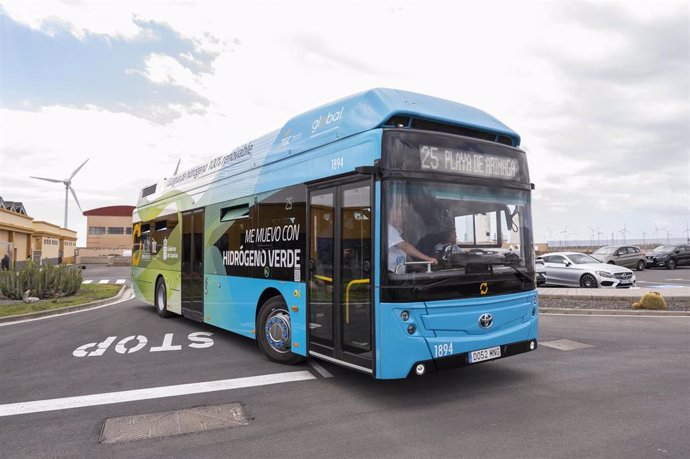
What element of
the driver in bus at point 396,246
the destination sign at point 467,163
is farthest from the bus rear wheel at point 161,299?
the destination sign at point 467,163

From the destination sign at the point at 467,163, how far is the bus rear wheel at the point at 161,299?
8265mm

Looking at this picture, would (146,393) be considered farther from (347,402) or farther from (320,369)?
(347,402)

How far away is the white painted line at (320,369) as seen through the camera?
6.50 meters

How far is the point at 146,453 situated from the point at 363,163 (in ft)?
11.2

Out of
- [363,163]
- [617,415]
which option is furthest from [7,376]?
[617,415]

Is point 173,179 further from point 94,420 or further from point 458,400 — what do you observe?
point 458,400

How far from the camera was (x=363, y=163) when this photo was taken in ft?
17.7

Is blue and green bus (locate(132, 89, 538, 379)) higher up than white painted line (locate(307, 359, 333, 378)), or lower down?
higher up

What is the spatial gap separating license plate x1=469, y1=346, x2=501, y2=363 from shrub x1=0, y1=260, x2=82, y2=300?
52.0ft

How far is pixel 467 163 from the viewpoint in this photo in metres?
5.67

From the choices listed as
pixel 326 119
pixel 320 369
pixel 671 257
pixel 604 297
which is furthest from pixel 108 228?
pixel 326 119

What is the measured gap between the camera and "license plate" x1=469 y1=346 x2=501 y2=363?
5.39 metres

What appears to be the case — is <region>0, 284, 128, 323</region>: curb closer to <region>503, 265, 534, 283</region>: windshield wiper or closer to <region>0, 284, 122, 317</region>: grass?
<region>0, 284, 122, 317</region>: grass

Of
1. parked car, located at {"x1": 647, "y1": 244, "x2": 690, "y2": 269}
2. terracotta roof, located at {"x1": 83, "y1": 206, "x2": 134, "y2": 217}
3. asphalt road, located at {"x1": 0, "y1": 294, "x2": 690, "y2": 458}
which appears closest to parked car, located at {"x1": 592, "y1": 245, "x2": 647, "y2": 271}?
parked car, located at {"x1": 647, "y1": 244, "x2": 690, "y2": 269}
